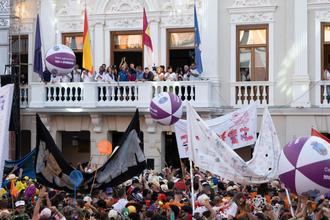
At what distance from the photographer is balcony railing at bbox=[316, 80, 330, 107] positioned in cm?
2125

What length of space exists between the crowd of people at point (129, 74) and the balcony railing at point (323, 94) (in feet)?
12.1

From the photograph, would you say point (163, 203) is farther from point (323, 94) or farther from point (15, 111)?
point (15, 111)

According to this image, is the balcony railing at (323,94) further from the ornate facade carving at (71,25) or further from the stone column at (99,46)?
the ornate facade carving at (71,25)

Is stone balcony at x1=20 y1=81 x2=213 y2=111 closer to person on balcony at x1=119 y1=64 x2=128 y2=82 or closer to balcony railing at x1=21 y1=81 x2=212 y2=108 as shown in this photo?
balcony railing at x1=21 y1=81 x2=212 y2=108

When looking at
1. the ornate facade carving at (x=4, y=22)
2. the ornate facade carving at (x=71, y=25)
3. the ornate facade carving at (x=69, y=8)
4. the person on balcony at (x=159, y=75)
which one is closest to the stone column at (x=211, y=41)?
the person on balcony at (x=159, y=75)

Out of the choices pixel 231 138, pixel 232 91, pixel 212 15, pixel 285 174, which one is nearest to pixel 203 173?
pixel 231 138

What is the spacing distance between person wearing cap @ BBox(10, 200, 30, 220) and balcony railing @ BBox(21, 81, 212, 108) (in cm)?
1096

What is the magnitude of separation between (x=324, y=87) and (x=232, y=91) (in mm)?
2851

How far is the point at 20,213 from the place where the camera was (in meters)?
10.5

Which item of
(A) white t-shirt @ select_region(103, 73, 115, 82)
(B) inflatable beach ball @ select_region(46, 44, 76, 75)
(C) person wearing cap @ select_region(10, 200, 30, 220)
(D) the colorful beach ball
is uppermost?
(B) inflatable beach ball @ select_region(46, 44, 76, 75)

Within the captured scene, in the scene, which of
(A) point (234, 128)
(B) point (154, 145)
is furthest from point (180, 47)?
(A) point (234, 128)

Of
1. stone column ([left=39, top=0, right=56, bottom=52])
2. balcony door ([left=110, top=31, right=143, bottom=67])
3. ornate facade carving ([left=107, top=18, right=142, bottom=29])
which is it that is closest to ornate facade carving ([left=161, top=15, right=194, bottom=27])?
ornate facade carving ([left=107, top=18, right=142, bottom=29])

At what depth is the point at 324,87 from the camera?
21.3 metres

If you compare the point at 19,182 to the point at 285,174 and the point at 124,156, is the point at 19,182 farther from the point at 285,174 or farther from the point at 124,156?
the point at 285,174
